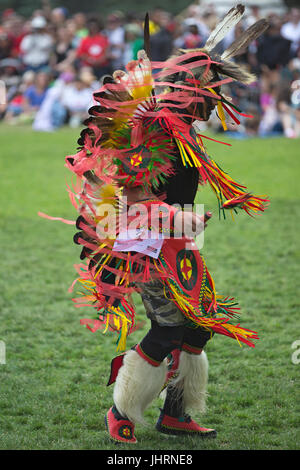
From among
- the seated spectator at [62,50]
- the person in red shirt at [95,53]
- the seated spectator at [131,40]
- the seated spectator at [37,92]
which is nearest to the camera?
the seated spectator at [131,40]

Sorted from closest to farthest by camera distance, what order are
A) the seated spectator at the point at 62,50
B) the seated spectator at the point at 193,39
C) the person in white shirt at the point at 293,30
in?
the seated spectator at the point at 193,39 → the person in white shirt at the point at 293,30 → the seated spectator at the point at 62,50

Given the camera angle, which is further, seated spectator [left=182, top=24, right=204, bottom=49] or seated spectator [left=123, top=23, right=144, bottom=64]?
seated spectator [left=123, top=23, right=144, bottom=64]

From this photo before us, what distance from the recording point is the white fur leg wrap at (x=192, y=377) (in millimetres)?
3428

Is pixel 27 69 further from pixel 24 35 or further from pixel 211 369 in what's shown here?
pixel 211 369

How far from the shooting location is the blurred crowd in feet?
46.7

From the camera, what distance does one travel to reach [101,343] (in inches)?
189

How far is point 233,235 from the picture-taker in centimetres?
770

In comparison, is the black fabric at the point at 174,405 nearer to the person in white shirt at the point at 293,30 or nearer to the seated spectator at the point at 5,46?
the person in white shirt at the point at 293,30

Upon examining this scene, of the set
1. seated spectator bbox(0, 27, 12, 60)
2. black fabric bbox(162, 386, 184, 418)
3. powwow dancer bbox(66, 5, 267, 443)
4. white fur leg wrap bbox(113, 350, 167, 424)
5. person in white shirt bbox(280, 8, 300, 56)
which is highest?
seated spectator bbox(0, 27, 12, 60)

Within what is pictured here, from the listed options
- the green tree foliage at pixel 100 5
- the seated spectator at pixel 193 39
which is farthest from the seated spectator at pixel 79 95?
the green tree foliage at pixel 100 5

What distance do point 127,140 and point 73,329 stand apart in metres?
2.19

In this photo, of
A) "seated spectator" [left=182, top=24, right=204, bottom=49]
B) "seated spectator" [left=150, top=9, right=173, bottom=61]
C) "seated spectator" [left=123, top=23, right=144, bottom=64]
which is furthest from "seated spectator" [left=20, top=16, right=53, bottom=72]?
"seated spectator" [left=182, top=24, right=204, bottom=49]

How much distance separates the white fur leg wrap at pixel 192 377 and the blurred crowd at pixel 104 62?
10.00 metres

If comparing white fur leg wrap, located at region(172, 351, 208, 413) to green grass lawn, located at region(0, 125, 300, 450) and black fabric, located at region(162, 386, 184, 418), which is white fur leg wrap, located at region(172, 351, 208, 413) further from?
green grass lawn, located at region(0, 125, 300, 450)
